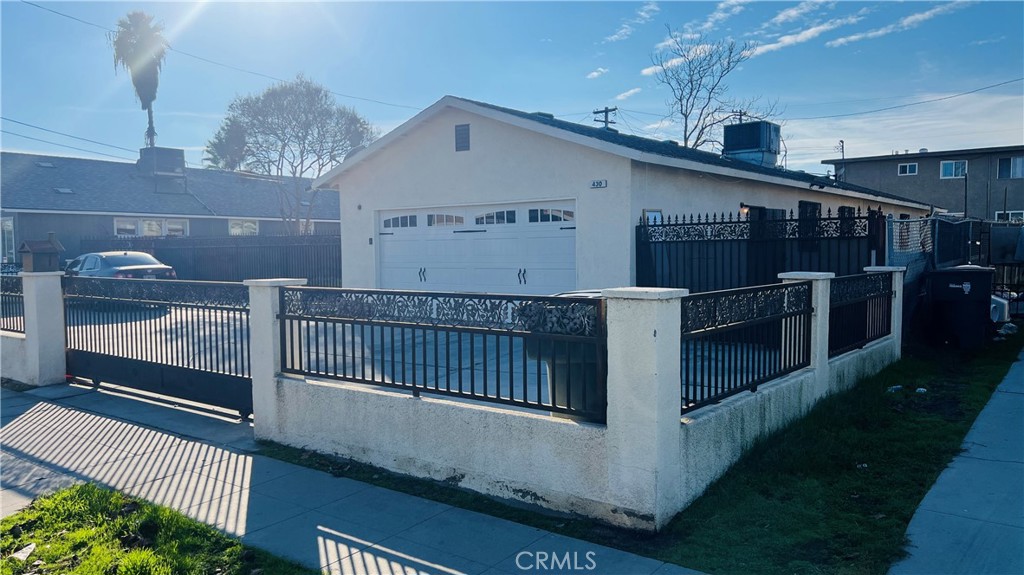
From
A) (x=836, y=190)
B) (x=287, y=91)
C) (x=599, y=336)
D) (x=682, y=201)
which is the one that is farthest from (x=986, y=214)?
(x=599, y=336)

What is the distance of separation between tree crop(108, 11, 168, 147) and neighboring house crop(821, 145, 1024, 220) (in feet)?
130

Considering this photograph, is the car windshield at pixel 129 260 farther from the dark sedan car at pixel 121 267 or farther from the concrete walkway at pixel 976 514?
the concrete walkway at pixel 976 514

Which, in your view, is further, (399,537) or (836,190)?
(836,190)

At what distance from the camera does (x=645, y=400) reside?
174 inches

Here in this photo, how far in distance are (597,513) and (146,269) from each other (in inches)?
705

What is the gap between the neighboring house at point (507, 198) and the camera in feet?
38.7

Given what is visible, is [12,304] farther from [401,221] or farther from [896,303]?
[896,303]

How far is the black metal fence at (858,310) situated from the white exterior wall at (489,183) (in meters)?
3.71

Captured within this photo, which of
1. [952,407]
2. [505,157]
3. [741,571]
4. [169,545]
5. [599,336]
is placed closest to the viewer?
[741,571]

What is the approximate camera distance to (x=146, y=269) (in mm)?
19156

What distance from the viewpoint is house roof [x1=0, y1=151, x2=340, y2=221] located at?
29.2 meters

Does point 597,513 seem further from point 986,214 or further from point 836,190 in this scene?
point 986,214

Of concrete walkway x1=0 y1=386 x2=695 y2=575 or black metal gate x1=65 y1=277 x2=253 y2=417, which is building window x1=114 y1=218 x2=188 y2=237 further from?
concrete walkway x1=0 y1=386 x2=695 y2=575

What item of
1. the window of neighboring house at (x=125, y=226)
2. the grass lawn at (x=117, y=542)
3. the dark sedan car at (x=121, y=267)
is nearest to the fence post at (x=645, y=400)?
the grass lawn at (x=117, y=542)
